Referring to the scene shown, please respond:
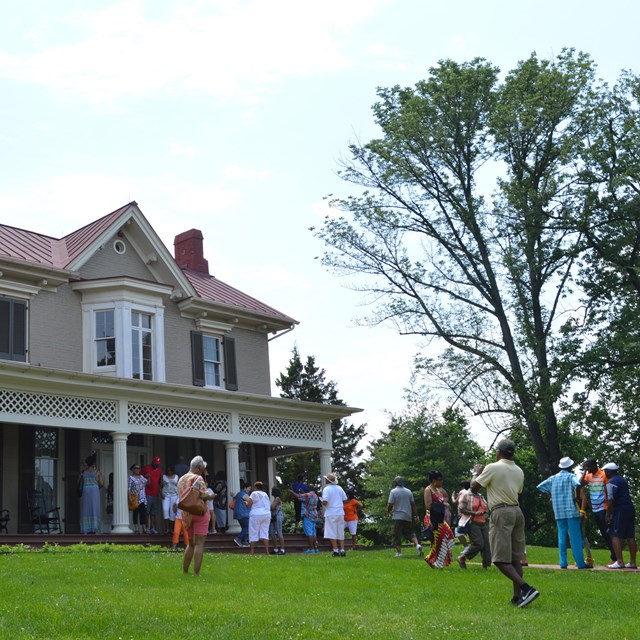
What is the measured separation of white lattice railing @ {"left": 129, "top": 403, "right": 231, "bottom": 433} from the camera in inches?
852

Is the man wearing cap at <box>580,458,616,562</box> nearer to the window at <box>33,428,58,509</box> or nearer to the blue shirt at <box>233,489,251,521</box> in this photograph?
the blue shirt at <box>233,489,251,521</box>

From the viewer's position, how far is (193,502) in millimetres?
12094

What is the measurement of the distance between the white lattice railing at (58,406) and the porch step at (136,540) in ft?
8.46

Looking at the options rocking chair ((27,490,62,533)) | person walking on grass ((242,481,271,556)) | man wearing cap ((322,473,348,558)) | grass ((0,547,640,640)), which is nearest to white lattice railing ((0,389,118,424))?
rocking chair ((27,490,62,533))

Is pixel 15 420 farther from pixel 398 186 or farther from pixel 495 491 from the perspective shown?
pixel 398 186

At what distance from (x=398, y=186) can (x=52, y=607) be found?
21.6 metres

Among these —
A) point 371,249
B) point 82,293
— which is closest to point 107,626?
point 82,293

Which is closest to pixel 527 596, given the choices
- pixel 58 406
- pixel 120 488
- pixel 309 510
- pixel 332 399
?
pixel 309 510

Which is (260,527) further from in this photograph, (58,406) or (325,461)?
(325,461)

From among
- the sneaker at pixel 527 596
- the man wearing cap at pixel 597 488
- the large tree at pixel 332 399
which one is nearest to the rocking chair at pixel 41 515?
the man wearing cap at pixel 597 488

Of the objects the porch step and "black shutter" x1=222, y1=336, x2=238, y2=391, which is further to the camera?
"black shutter" x1=222, y1=336, x2=238, y2=391

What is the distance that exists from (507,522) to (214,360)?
17655 mm

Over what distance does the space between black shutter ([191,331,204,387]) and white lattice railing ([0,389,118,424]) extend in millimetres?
4902

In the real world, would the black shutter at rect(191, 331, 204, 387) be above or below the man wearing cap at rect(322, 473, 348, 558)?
above
